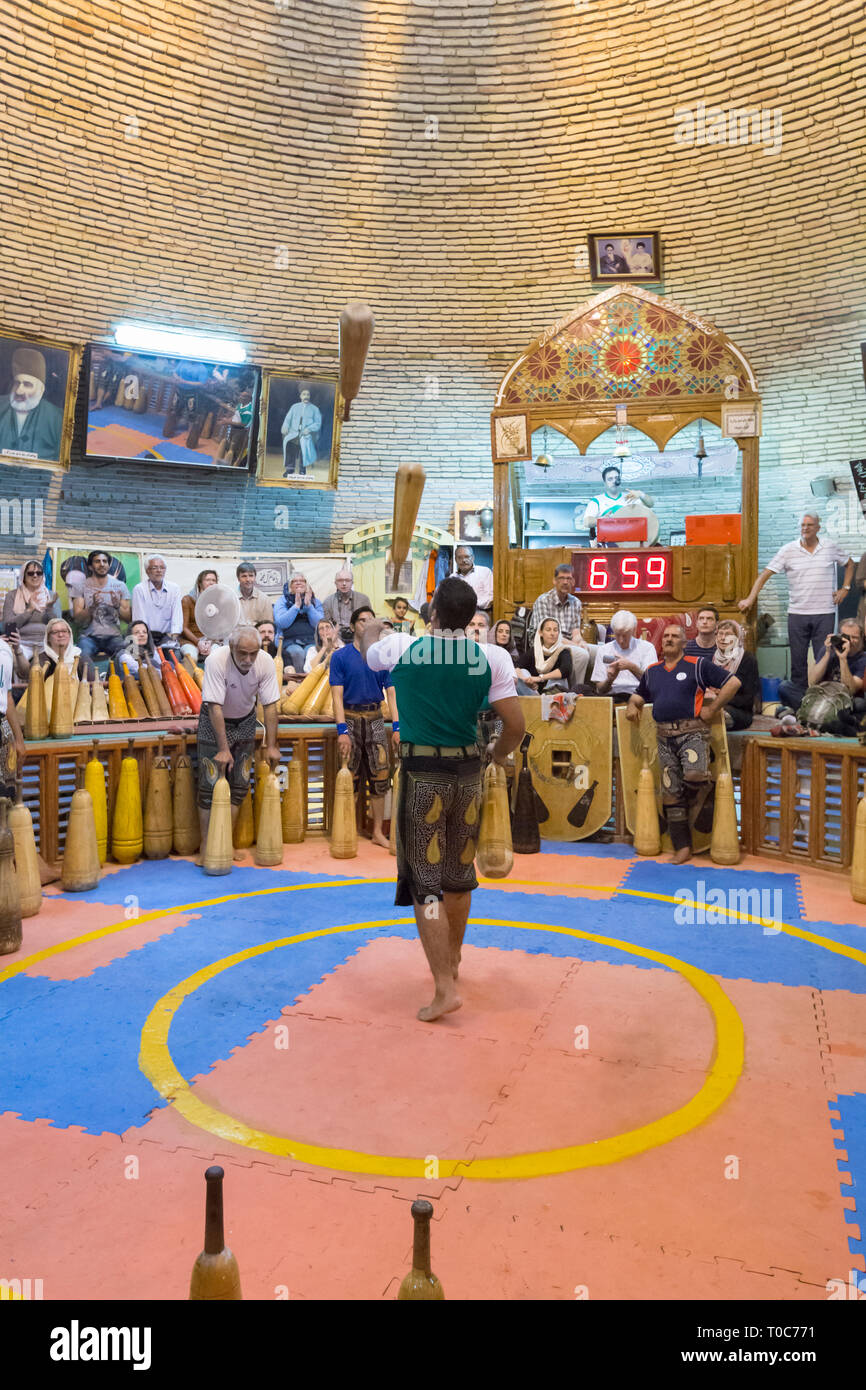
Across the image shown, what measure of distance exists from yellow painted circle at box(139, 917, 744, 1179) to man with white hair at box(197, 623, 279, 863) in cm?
278

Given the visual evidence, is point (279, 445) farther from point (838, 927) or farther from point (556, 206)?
point (838, 927)

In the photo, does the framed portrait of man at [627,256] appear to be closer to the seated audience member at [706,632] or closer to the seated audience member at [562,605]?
the seated audience member at [562,605]

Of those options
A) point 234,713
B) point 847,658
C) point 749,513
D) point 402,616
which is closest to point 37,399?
point 402,616

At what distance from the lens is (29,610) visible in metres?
10.4

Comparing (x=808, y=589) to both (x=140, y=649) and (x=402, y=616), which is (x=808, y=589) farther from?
(x=140, y=649)

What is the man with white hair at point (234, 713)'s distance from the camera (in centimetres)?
714

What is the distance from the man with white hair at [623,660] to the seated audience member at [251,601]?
5.20m

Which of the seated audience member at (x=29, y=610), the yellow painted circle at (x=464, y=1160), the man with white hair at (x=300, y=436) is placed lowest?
the yellow painted circle at (x=464, y=1160)

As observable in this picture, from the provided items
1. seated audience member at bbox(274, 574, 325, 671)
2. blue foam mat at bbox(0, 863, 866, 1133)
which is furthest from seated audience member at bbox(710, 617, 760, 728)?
seated audience member at bbox(274, 574, 325, 671)

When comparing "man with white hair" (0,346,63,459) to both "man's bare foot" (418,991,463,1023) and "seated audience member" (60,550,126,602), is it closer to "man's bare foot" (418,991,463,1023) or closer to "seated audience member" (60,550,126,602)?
"seated audience member" (60,550,126,602)

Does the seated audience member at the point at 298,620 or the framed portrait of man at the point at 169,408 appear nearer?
the seated audience member at the point at 298,620

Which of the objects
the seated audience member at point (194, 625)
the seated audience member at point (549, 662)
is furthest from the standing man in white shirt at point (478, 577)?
the seated audience member at point (549, 662)

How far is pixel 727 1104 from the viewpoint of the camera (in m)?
3.71

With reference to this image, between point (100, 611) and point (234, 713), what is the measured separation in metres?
5.77
